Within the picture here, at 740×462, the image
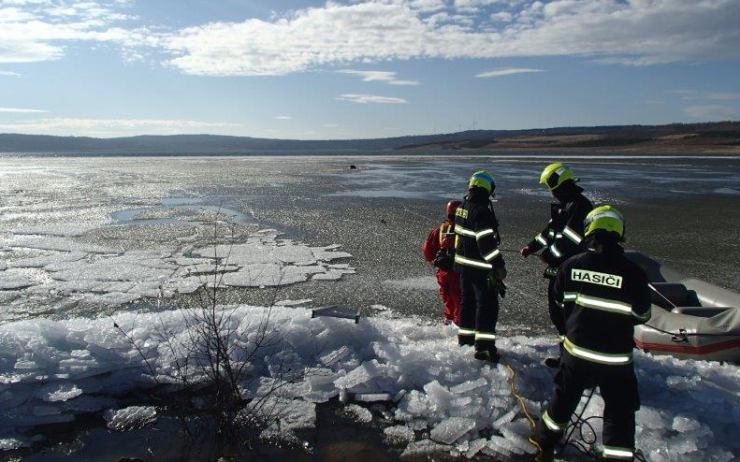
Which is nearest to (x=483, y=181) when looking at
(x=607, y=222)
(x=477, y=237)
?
(x=477, y=237)

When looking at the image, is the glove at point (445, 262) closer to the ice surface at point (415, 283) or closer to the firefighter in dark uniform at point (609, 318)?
the firefighter in dark uniform at point (609, 318)

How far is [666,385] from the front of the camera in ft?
15.2

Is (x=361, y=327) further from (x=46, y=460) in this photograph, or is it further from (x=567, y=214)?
(x=46, y=460)

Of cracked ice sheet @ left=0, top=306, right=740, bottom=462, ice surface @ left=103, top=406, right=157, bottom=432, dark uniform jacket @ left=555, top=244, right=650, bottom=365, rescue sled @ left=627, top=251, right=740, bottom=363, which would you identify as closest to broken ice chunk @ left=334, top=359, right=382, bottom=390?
cracked ice sheet @ left=0, top=306, right=740, bottom=462

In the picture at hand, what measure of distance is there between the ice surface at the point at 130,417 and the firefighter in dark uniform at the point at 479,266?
9.19 ft

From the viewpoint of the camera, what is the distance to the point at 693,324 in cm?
537

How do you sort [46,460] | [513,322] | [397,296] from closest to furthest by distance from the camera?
[46,460], [513,322], [397,296]

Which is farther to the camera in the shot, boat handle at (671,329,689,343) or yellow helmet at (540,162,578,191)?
boat handle at (671,329,689,343)

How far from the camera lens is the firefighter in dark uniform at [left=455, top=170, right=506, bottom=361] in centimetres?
502

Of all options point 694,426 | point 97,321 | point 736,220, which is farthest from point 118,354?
point 736,220

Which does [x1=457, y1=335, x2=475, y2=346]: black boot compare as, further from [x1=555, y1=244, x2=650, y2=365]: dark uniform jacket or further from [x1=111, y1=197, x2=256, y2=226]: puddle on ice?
[x1=111, y1=197, x2=256, y2=226]: puddle on ice

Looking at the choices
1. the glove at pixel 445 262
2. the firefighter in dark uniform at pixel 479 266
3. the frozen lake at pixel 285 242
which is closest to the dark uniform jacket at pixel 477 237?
the firefighter in dark uniform at pixel 479 266

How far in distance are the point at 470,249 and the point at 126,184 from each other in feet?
83.0

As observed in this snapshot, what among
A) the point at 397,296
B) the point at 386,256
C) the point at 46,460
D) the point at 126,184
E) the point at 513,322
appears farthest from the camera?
the point at 126,184
